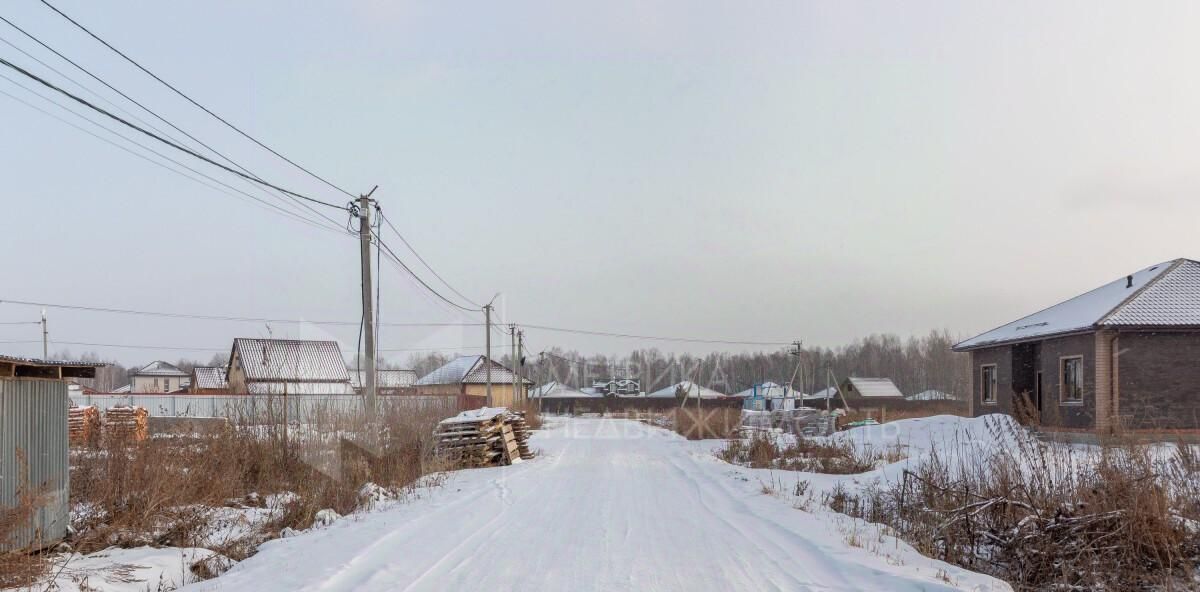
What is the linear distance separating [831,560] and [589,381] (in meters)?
123

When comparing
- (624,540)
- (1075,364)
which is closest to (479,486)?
(624,540)

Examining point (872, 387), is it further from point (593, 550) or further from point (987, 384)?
point (593, 550)

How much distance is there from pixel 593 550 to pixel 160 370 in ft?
361

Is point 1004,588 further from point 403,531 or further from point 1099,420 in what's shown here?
point 1099,420

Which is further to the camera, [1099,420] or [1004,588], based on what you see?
[1099,420]

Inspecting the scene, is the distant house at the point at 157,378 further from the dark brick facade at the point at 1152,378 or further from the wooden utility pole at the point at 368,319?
the dark brick facade at the point at 1152,378

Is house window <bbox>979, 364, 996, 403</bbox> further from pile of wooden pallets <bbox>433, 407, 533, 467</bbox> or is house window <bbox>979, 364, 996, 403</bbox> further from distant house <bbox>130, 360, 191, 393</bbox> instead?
distant house <bbox>130, 360, 191, 393</bbox>

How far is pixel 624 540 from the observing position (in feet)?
29.6

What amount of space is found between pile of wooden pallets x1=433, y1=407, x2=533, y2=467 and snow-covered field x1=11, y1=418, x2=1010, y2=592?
6080 millimetres

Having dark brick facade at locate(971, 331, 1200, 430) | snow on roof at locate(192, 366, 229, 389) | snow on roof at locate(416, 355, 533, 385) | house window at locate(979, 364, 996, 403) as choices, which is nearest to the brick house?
dark brick facade at locate(971, 331, 1200, 430)

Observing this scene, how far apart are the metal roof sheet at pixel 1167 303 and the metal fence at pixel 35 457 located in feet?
71.5

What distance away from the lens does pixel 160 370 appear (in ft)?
339

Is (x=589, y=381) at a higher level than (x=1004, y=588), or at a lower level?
lower

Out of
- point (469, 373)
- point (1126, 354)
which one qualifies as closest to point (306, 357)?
point (469, 373)
